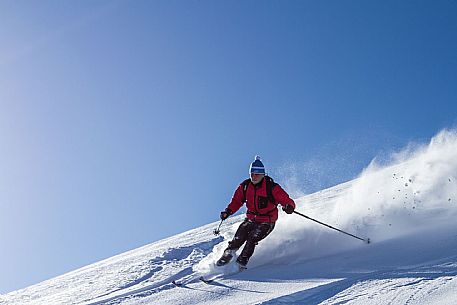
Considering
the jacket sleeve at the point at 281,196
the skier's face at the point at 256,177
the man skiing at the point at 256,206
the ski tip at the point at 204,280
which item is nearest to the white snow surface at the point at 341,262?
the ski tip at the point at 204,280

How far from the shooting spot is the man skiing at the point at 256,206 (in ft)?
26.5

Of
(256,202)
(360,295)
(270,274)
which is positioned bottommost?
(360,295)

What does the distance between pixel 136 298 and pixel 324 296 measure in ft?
8.84

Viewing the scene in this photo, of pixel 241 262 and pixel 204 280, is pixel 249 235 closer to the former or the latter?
pixel 241 262

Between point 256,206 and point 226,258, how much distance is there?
1109mm

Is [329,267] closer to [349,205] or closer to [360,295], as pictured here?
[360,295]

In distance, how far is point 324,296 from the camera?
17.7 ft

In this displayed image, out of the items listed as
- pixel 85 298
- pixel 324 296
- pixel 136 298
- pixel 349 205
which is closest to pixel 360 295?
pixel 324 296

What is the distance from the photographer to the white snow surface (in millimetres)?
5512

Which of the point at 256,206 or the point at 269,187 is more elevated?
the point at 269,187

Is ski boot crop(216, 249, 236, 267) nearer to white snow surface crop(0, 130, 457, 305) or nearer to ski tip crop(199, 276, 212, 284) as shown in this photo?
white snow surface crop(0, 130, 457, 305)

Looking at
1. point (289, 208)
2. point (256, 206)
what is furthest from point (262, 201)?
point (289, 208)

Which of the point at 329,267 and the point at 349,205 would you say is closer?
the point at 329,267

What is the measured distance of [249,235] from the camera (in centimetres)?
812
